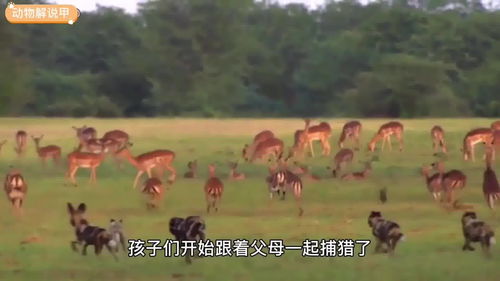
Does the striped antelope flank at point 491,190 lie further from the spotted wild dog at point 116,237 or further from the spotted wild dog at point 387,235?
the spotted wild dog at point 116,237

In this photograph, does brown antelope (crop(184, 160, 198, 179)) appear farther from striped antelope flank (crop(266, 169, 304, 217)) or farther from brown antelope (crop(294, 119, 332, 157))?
brown antelope (crop(294, 119, 332, 157))

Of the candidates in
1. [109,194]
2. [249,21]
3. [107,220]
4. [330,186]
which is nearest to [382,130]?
[330,186]

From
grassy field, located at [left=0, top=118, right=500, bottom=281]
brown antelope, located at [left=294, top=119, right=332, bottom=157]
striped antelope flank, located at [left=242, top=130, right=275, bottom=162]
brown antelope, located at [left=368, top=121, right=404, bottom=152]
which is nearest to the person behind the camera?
grassy field, located at [left=0, top=118, right=500, bottom=281]

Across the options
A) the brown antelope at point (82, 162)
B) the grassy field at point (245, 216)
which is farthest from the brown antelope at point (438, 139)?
the brown antelope at point (82, 162)

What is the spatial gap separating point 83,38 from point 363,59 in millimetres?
11656

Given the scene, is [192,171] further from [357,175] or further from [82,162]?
[357,175]

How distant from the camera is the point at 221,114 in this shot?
40.3 metres

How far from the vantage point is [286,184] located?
15.1m

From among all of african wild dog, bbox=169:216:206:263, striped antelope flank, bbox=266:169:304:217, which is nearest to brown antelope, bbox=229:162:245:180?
striped antelope flank, bbox=266:169:304:217

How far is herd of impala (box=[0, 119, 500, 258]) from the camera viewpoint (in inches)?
582

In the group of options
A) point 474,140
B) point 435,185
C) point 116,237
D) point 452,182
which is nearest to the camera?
point 116,237

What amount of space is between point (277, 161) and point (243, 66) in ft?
88.7

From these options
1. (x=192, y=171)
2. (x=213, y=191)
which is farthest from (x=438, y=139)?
(x=213, y=191)

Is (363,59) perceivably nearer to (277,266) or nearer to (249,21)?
(249,21)
